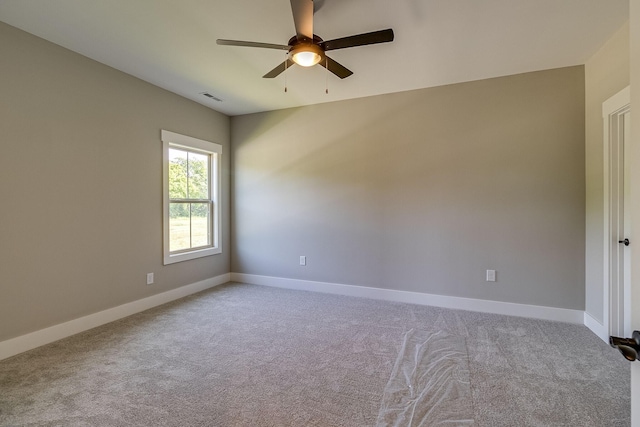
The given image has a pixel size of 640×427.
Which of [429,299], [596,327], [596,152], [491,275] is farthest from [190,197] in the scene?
[596,327]

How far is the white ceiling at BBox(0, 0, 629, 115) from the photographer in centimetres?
221

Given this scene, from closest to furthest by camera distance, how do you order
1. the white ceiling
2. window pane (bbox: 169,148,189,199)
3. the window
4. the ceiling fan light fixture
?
the ceiling fan light fixture < the white ceiling < the window < window pane (bbox: 169,148,189,199)

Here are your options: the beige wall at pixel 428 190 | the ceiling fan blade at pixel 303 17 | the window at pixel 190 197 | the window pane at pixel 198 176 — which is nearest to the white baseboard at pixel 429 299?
the beige wall at pixel 428 190

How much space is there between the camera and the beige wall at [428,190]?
318 centimetres

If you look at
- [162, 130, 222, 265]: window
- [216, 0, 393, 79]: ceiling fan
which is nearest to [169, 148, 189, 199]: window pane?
[162, 130, 222, 265]: window

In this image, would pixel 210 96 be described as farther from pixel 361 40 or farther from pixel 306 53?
pixel 361 40

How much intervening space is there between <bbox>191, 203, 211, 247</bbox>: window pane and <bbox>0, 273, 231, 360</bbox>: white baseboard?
61 cm

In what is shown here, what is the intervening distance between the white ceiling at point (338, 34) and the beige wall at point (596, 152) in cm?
14

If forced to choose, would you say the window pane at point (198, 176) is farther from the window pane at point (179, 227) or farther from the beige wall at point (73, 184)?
the beige wall at point (73, 184)

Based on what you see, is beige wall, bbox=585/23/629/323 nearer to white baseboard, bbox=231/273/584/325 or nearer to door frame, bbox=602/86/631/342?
door frame, bbox=602/86/631/342

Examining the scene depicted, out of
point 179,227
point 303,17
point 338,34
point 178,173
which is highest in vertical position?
Answer: point 338,34

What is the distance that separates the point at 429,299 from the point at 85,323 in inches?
147

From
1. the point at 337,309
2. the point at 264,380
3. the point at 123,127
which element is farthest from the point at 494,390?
the point at 123,127

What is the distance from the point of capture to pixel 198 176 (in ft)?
14.4
